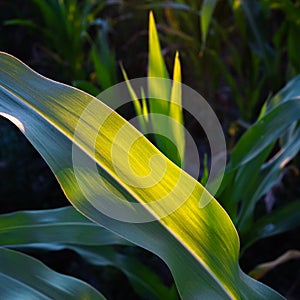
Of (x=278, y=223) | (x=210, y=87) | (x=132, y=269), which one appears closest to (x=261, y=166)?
(x=278, y=223)

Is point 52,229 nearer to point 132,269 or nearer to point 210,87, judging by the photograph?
point 132,269

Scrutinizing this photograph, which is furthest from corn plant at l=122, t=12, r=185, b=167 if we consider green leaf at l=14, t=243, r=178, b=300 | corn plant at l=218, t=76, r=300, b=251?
green leaf at l=14, t=243, r=178, b=300

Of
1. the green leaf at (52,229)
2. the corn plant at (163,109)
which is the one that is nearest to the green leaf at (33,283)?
the green leaf at (52,229)

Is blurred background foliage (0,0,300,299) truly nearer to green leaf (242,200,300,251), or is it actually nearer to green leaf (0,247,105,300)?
green leaf (242,200,300,251)

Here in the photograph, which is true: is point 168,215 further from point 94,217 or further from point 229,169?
point 229,169

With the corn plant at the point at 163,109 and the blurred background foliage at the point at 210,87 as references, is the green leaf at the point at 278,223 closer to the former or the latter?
the blurred background foliage at the point at 210,87
